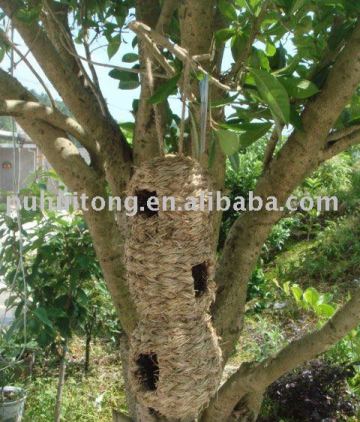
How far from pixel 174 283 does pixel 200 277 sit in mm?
121

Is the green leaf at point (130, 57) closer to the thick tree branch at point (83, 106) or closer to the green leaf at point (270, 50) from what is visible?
the thick tree branch at point (83, 106)

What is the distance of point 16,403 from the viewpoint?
2904mm

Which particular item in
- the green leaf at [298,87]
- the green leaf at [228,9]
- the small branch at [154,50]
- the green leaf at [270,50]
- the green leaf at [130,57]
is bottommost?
the green leaf at [298,87]

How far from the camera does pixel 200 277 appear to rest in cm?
130

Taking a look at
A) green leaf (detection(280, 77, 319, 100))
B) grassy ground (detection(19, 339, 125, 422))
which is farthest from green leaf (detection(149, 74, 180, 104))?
grassy ground (detection(19, 339, 125, 422))

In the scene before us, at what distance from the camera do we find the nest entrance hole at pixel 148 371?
133 cm

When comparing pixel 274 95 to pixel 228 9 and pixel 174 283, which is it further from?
pixel 174 283

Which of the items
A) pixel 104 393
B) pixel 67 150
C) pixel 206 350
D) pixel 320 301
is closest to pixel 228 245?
pixel 206 350

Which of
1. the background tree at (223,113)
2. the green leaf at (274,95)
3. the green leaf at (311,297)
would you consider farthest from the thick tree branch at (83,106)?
the green leaf at (311,297)

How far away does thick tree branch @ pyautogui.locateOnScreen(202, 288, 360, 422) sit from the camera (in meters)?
1.48

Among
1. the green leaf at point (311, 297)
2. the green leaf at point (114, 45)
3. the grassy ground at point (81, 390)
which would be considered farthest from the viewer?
the grassy ground at point (81, 390)

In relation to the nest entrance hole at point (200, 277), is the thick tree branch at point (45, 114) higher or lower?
higher

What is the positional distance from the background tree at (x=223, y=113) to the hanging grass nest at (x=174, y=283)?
102mm

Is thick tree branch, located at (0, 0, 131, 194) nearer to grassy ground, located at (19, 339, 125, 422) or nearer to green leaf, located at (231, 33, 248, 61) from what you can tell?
green leaf, located at (231, 33, 248, 61)
